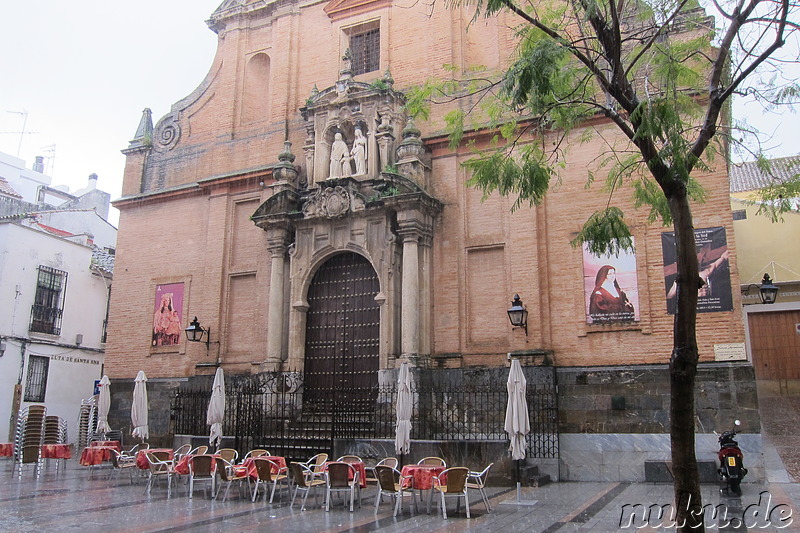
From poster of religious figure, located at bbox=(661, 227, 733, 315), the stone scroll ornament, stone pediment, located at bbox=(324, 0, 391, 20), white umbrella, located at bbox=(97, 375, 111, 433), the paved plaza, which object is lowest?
the paved plaza

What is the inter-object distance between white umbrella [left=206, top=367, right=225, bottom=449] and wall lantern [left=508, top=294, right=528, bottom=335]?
6316 mm

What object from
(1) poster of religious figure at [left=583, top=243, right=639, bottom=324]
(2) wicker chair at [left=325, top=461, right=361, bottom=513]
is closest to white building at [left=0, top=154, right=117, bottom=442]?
(2) wicker chair at [left=325, top=461, right=361, bottom=513]

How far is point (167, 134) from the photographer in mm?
20562

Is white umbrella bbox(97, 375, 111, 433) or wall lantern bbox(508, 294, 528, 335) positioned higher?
wall lantern bbox(508, 294, 528, 335)

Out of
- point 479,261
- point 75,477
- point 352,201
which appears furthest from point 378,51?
point 75,477

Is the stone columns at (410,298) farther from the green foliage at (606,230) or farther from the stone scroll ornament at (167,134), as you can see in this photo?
the stone scroll ornament at (167,134)

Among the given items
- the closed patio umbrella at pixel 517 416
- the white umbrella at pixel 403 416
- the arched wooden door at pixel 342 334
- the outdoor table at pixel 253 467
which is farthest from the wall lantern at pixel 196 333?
the closed patio umbrella at pixel 517 416

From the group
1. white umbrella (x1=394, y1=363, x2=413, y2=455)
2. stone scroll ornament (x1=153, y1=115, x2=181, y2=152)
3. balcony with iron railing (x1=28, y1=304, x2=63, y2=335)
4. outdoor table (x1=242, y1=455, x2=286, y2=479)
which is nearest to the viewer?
outdoor table (x1=242, y1=455, x2=286, y2=479)

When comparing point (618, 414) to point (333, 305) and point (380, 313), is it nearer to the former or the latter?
point (380, 313)

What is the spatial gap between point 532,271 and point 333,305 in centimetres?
496

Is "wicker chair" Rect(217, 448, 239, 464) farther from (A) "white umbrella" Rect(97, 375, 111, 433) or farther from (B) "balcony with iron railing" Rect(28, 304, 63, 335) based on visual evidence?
(B) "balcony with iron railing" Rect(28, 304, 63, 335)

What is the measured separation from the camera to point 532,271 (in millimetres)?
14953

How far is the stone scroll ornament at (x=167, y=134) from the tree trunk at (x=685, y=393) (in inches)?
663

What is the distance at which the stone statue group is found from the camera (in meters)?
17.1
